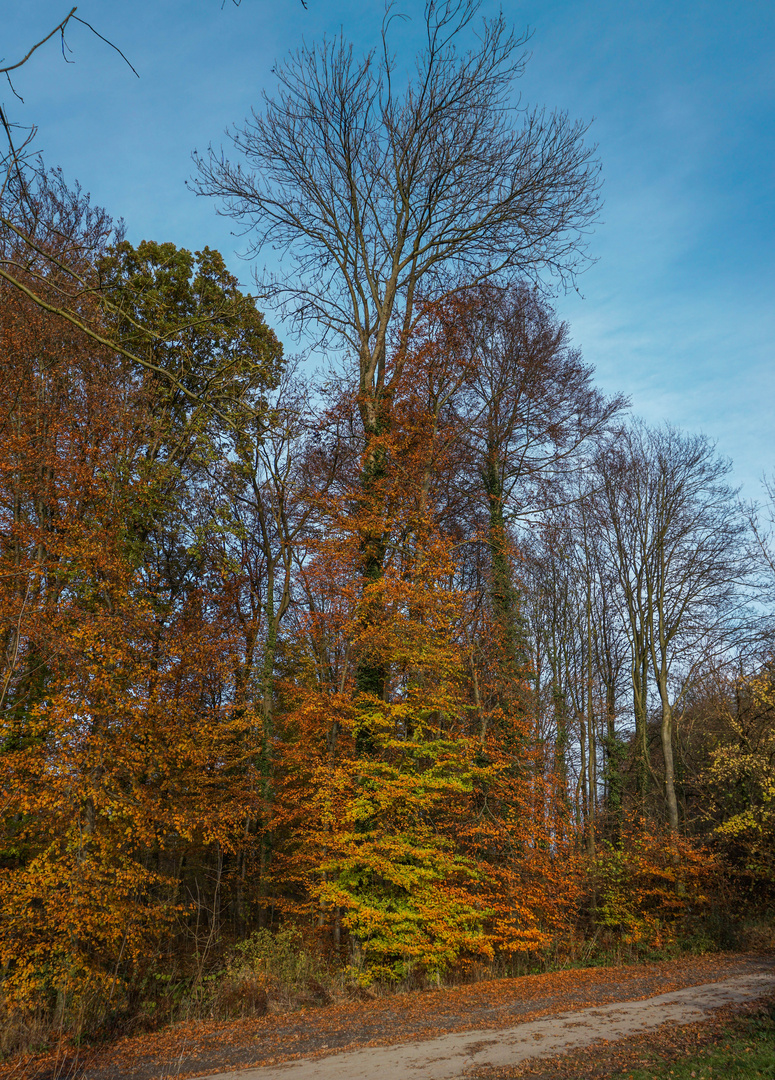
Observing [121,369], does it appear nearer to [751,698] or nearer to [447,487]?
[447,487]

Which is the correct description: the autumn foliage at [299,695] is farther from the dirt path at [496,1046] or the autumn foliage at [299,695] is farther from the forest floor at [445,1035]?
the dirt path at [496,1046]

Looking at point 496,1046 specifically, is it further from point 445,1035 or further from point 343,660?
point 343,660

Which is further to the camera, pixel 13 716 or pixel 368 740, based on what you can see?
pixel 368 740

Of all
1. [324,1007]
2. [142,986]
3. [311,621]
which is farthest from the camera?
[311,621]

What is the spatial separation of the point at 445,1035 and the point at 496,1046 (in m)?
0.82

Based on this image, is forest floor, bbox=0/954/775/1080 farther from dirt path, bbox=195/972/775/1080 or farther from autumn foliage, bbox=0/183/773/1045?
autumn foliage, bbox=0/183/773/1045

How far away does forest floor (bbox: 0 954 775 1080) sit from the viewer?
254 inches

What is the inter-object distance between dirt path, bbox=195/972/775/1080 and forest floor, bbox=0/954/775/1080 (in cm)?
2

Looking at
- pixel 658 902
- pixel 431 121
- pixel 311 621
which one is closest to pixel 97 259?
pixel 431 121

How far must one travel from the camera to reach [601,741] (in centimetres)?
2119

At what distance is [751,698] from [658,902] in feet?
19.3

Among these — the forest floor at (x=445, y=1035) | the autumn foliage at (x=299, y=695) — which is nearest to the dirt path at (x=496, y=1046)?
the forest floor at (x=445, y=1035)

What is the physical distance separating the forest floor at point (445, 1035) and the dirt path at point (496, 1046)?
23 millimetres

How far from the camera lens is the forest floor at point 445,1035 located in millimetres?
6449
